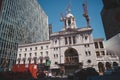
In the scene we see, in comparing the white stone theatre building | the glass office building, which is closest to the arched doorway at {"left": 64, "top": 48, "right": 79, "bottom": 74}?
the white stone theatre building

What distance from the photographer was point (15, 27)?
53.3 m

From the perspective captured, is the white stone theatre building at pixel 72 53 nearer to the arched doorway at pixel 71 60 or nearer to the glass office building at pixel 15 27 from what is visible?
the arched doorway at pixel 71 60

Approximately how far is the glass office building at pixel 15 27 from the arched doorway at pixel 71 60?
28719 mm

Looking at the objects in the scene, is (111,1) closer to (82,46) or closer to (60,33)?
(82,46)

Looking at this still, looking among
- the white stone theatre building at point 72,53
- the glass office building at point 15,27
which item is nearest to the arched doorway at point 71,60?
the white stone theatre building at point 72,53

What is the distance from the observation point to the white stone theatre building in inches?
1378

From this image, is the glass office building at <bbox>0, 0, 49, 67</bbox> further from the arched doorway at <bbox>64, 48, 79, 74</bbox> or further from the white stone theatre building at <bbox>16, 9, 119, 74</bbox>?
the arched doorway at <bbox>64, 48, 79, 74</bbox>

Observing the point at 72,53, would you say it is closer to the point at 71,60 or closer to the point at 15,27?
the point at 71,60

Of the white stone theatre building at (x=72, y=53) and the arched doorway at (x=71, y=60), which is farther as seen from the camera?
the arched doorway at (x=71, y=60)

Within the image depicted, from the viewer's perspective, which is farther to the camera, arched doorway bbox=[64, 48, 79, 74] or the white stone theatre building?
arched doorway bbox=[64, 48, 79, 74]

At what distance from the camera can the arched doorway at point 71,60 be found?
35188mm

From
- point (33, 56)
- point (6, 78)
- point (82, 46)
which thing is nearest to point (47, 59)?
point (33, 56)

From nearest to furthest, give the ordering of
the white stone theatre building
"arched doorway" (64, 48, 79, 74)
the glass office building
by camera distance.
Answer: the white stone theatre building < "arched doorway" (64, 48, 79, 74) < the glass office building

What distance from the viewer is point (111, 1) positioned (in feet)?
18.6
